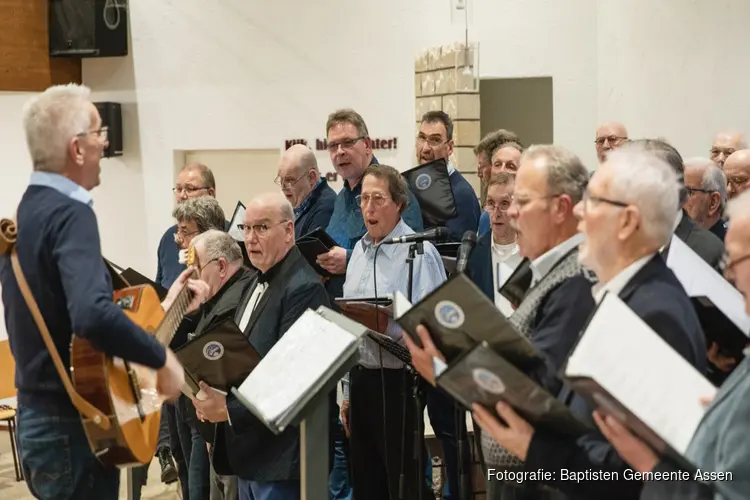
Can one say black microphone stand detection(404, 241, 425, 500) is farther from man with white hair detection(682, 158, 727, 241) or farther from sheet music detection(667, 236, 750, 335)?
sheet music detection(667, 236, 750, 335)

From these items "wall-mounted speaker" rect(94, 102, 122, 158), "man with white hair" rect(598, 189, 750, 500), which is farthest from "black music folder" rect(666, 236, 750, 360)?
"wall-mounted speaker" rect(94, 102, 122, 158)

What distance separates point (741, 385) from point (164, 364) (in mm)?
1403

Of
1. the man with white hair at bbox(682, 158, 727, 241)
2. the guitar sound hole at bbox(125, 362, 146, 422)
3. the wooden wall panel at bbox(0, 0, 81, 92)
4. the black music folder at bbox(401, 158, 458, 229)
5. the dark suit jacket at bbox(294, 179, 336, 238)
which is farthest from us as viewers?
the wooden wall panel at bbox(0, 0, 81, 92)

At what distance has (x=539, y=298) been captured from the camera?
94.3 inches

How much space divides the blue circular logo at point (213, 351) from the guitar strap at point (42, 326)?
66 cm

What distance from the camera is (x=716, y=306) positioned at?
2.47 metres

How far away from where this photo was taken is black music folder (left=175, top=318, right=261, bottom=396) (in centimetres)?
316

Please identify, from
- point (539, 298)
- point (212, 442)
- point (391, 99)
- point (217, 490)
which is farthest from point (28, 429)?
point (391, 99)

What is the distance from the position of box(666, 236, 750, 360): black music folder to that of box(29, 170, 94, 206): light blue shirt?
1.54 meters

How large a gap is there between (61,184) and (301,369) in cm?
79

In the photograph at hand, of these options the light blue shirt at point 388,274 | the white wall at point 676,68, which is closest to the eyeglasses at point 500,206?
the light blue shirt at point 388,274

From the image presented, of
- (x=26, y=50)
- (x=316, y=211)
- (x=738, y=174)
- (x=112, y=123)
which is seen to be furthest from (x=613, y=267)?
(x=26, y=50)

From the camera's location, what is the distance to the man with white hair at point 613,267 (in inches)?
84.2

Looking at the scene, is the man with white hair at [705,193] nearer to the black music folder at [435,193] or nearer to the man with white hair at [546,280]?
the black music folder at [435,193]
